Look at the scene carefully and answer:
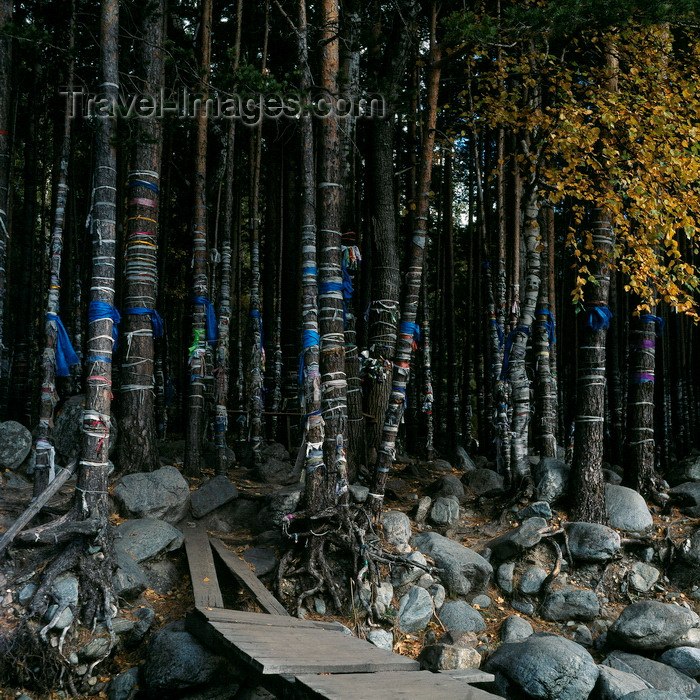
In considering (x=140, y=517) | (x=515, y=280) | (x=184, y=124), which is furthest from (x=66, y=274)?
(x=515, y=280)

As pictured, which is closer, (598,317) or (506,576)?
(506,576)

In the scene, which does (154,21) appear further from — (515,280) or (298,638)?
(298,638)

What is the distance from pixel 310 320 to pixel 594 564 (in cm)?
483

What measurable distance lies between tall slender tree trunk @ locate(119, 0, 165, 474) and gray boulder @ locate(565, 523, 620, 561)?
5.61 metres

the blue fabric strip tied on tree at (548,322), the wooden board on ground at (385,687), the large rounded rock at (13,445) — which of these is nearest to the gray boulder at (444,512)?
the blue fabric strip tied on tree at (548,322)

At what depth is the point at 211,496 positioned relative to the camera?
29.5ft

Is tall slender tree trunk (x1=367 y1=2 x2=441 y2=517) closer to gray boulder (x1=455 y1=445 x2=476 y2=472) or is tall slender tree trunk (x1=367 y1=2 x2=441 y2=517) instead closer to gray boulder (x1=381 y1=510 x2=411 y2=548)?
gray boulder (x1=381 y1=510 x2=411 y2=548)

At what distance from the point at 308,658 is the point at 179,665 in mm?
1249

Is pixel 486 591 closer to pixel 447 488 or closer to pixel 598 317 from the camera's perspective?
pixel 447 488

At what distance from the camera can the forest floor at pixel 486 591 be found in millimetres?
6312

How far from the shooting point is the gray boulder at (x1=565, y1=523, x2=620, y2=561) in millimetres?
8516

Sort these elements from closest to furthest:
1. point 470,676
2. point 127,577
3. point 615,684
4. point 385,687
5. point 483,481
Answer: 1. point 385,687
2. point 470,676
3. point 615,684
4. point 127,577
5. point 483,481

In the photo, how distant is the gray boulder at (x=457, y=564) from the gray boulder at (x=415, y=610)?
2.09 ft

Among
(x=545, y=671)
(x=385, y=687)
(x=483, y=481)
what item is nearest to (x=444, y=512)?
(x=483, y=481)
